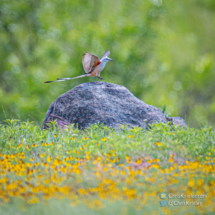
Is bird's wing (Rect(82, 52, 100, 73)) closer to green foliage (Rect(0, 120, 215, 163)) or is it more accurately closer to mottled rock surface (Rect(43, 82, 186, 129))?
mottled rock surface (Rect(43, 82, 186, 129))

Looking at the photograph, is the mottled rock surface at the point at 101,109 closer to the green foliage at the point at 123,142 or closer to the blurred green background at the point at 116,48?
the green foliage at the point at 123,142

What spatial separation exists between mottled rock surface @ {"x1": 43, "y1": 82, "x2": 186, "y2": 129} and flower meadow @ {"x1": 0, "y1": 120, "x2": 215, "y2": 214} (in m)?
0.67

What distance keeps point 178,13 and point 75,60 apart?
6319 mm

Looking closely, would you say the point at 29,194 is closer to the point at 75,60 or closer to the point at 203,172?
the point at 203,172

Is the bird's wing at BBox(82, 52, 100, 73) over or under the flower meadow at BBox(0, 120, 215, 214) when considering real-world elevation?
over

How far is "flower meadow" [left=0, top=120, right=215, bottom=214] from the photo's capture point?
2.69m

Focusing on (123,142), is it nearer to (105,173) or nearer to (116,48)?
(105,173)

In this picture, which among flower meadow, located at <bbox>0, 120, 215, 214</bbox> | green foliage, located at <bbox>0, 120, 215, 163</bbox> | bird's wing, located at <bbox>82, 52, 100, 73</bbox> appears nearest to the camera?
flower meadow, located at <bbox>0, 120, 215, 214</bbox>

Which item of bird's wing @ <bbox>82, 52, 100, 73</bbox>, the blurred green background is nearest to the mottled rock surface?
bird's wing @ <bbox>82, 52, 100, 73</bbox>

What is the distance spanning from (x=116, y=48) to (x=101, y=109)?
6678 millimetres

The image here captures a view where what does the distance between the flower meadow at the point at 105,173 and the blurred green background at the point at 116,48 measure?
5629mm

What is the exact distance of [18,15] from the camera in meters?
12.4

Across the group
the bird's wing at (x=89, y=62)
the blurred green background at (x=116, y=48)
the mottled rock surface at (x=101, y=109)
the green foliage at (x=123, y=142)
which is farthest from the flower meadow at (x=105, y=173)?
the blurred green background at (x=116, y=48)

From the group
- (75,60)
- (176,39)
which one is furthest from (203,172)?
(176,39)
